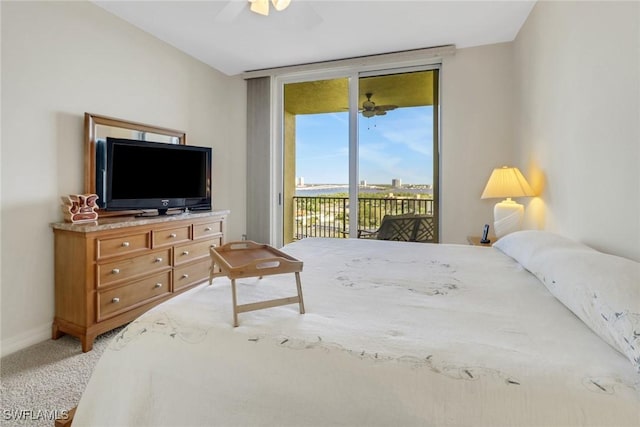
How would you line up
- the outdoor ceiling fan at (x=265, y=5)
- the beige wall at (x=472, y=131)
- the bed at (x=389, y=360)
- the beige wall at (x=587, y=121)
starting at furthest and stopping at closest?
the beige wall at (x=472, y=131) < the outdoor ceiling fan at (x=265, y=5) < the beige wall at (x=587, y=121) < the bed at (x=389, y=360)

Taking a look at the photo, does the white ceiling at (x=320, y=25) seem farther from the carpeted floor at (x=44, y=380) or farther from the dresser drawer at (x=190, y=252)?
the carpeted floor at (x=44, y=380)

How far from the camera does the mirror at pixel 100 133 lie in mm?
2469

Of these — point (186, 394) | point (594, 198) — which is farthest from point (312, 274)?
point (594, 198)

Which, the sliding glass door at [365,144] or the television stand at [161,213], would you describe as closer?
the television stand at [161,213]

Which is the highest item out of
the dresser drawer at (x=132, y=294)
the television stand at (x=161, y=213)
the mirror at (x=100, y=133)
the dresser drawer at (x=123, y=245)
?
the mirror at (x=100, y=133)

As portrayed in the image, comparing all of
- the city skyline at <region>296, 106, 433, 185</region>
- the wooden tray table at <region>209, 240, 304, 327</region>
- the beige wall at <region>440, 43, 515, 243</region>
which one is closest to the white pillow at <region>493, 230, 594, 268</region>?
the wooden tray table at <region>209, 240, 304, 327</region>

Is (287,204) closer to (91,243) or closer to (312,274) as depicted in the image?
(91,243)

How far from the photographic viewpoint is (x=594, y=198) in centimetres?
161

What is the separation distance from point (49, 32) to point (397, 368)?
310 cm

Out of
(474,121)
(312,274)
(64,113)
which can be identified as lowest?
(312,274)

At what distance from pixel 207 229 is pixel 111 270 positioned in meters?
1.01

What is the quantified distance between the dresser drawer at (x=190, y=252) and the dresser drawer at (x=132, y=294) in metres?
0.15

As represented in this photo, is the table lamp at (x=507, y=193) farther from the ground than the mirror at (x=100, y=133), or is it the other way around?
the mirror at (x=100, y=133)

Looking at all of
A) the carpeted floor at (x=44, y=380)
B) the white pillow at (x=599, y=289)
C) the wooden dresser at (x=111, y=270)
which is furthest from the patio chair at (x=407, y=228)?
the carpeted floor at (x=44, y=380)
